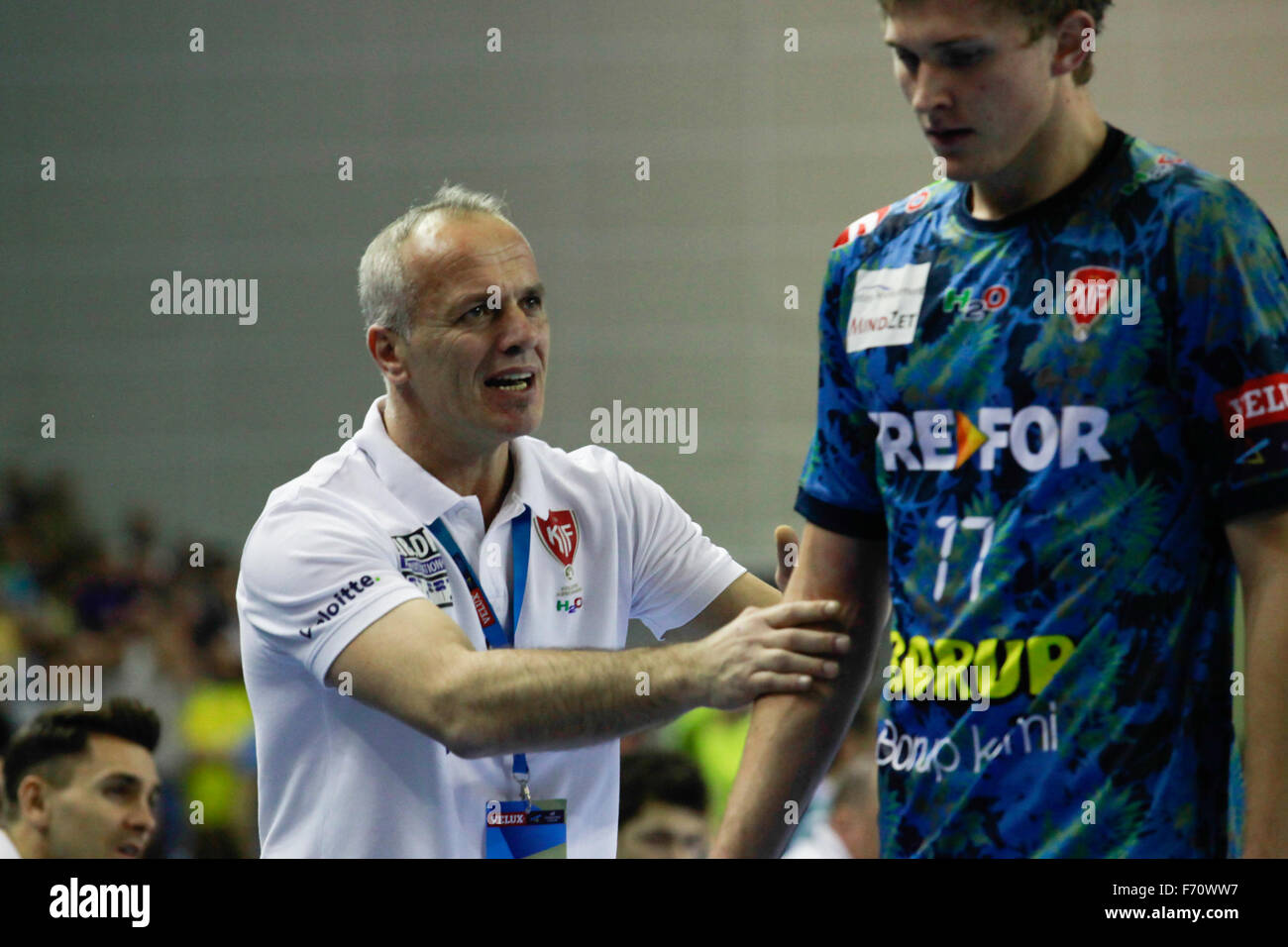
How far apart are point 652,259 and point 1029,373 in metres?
4.93

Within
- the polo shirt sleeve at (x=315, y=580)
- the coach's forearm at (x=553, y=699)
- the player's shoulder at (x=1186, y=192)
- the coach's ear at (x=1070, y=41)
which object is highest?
the coach's ear at (x=1070, y=41)

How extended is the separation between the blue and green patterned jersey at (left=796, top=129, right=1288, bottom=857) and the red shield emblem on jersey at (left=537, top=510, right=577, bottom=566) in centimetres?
139

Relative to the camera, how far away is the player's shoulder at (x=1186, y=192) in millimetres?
1816

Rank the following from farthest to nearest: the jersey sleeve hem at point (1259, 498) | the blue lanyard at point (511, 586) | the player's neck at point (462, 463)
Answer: the player's neck at point (462, 463) → the blue lanyard at point (511, 586) → the jersey sleeve hem at point (1259, 498)

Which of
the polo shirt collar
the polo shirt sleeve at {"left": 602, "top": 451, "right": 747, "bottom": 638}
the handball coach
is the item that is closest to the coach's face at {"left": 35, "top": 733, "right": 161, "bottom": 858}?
the handball coach

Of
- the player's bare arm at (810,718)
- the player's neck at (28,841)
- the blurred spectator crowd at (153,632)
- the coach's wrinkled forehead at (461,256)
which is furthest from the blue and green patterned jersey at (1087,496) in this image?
the blurred spectator crowd at (153,632)

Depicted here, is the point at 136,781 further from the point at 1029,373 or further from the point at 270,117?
the point at 270,117

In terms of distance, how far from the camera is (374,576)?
304 centimetres

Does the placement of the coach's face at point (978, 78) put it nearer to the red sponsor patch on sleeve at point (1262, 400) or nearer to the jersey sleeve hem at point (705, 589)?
the red sponsor patch on sleeve at point (1262, 400)

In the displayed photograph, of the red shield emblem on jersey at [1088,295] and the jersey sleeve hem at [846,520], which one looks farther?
the jersey sleeve hem at [846,520]

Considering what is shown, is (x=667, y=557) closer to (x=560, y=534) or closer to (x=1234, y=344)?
(x=560, y=534)

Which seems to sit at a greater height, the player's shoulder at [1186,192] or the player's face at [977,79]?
the player's face at [977,79]

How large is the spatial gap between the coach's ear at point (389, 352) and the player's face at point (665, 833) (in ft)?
4.78

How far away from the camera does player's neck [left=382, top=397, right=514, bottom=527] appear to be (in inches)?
132
